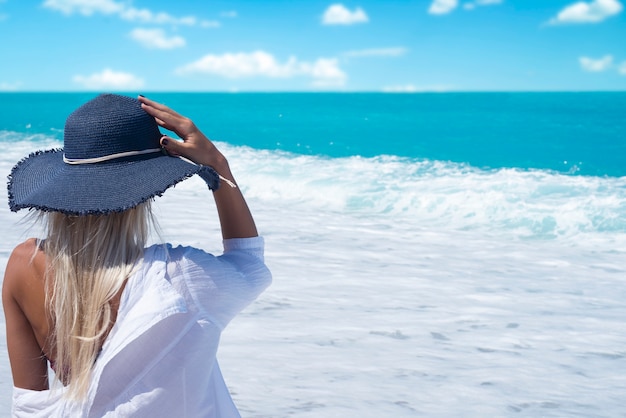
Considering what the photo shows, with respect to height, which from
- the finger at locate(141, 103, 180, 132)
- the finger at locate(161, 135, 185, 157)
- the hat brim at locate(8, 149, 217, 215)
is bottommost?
the hat brim at locate(8, 149, 217, 215)

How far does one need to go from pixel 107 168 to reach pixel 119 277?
21 cm

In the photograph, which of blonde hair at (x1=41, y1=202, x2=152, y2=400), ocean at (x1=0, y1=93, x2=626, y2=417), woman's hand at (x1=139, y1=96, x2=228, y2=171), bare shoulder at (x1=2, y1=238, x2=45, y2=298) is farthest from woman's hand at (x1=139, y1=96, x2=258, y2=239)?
ocean at (x1=0, y1=93, x2=626, y2=417)

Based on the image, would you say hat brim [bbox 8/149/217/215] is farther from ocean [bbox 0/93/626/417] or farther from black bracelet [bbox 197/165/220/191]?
ocean [bbox 0/93/626/417]

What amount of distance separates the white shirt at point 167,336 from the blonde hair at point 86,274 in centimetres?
2

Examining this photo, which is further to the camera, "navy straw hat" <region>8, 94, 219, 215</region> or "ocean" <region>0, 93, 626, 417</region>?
"ocean" <region>0, 93, 626, 417</region>

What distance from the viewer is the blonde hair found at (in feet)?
4.33

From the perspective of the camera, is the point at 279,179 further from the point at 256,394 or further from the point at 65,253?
the point at 65,253

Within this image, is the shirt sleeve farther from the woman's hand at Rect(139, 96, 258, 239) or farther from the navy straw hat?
the navy straw hat

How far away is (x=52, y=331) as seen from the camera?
1390 mm

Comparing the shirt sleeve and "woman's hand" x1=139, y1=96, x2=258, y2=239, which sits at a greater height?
"woman's hand" x1=139, y1=96, x2=258, y2=239

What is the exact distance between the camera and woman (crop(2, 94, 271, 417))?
4.33 ft

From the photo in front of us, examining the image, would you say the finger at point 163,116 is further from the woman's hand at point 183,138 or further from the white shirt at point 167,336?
the white shirt at point 167,336

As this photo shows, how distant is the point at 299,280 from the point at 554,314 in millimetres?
1933

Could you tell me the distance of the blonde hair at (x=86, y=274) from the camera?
132 cm
